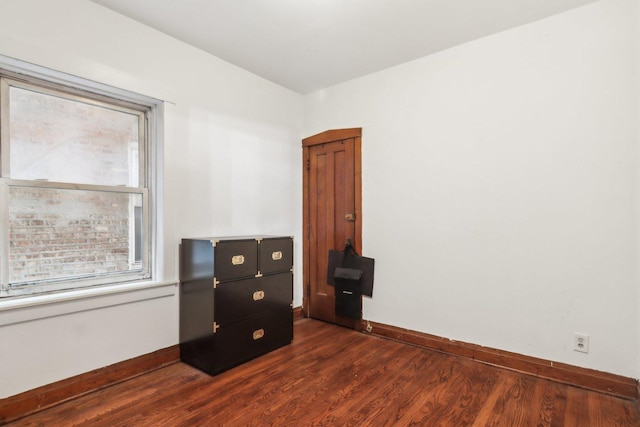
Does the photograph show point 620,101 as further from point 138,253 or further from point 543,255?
point 138,253

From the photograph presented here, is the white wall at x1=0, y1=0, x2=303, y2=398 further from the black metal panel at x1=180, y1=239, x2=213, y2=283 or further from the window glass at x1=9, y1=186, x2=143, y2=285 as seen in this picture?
the window glass at x1=9, y1=186, x2=143, y2=285

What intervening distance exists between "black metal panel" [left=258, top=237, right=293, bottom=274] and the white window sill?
700mm

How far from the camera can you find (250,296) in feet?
8.55

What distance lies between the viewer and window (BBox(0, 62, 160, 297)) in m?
1.98

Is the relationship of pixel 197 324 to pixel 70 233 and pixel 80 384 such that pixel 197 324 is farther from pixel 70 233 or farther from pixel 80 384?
pixel 70 233

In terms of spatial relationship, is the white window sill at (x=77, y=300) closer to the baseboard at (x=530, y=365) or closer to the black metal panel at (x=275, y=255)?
the black metal panel at (x=275, y=255)

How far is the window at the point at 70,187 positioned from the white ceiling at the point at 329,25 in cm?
69

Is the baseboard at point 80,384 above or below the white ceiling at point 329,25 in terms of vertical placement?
below

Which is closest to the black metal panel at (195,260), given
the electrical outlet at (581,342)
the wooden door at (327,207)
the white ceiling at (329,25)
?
the wooden door at (327,207)

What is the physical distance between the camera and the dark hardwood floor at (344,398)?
5.97 feet

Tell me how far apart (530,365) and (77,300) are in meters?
3.01

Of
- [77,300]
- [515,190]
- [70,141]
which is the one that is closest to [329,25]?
[515,190]

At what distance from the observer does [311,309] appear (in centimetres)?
364

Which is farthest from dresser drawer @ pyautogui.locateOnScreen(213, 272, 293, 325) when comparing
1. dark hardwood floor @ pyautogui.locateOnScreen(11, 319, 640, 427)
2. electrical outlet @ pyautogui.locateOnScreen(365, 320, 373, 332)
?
electrical outlet @ pyautogui.locateOnScreen(365, 320, 373, 332)
